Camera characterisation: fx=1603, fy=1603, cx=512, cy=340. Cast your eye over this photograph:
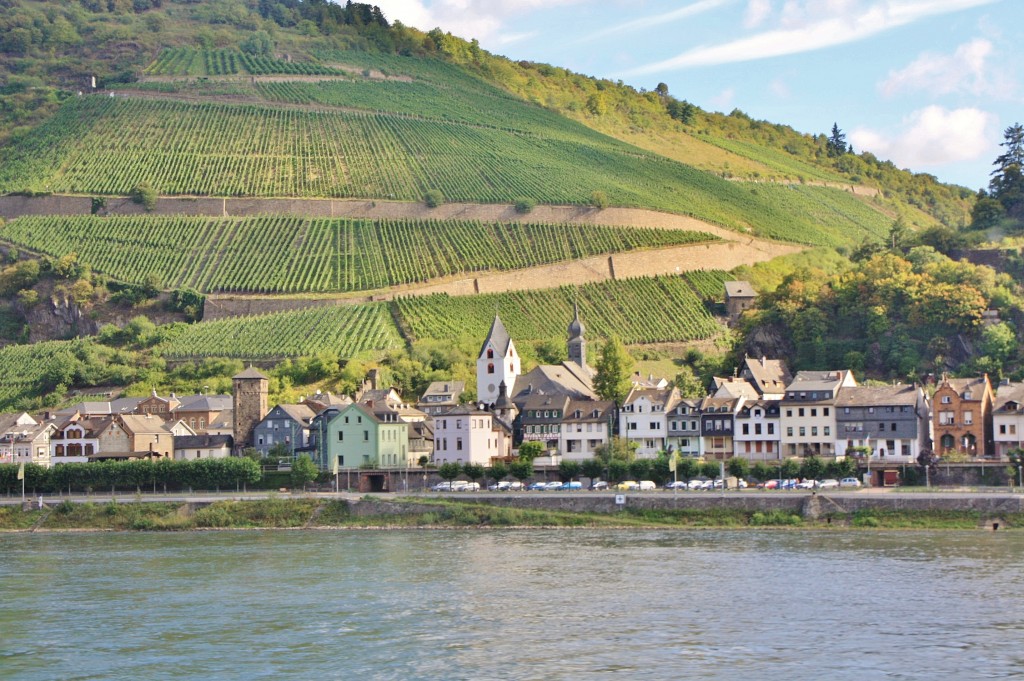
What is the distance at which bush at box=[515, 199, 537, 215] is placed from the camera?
12125 cm

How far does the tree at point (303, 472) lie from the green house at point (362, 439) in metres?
2.25

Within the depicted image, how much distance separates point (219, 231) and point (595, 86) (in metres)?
83.9

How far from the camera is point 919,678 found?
117 ft

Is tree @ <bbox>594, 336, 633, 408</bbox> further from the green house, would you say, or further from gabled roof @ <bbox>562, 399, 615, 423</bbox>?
the green house

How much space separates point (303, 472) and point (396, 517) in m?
9.41

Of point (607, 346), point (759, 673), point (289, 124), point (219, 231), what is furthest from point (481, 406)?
point (289, 124)

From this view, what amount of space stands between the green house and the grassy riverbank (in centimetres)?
844

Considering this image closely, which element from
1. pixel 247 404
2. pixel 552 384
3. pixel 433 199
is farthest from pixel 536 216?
pixel 247 404

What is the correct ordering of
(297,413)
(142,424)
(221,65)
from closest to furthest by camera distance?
(297,413), (142,424), (221,65)

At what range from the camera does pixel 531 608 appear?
44.8 m

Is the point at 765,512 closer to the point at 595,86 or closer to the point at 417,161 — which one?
the point at 417,161

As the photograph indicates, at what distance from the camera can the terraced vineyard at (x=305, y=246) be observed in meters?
110

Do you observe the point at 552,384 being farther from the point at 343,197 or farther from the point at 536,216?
the point at 343,197

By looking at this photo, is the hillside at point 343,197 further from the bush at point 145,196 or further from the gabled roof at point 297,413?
the gabled roof at point 297,413
